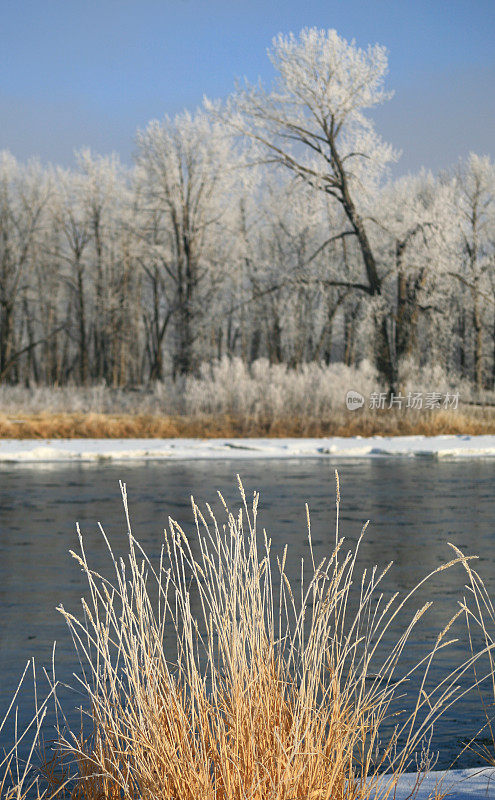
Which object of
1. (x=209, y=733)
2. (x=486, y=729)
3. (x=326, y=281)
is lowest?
(x=486, y=729)

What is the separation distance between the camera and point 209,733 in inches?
129

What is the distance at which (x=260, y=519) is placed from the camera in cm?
1265

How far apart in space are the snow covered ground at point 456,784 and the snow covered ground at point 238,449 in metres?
17.6

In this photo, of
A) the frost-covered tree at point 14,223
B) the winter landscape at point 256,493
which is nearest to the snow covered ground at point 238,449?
the winter landscape at point 256,493

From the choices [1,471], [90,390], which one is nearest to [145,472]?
[1,471]

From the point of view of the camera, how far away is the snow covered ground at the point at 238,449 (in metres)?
22.0

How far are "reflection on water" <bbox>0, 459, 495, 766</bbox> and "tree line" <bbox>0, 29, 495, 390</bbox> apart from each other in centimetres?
918

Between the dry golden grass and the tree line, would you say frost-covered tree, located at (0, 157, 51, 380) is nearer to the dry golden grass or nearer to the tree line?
the tree line

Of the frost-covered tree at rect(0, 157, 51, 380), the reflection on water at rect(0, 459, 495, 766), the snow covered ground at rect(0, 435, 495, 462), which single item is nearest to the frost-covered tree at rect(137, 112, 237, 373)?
the frost-covered tree at rect(0, 157, 51, 380)

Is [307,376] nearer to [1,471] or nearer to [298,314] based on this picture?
[1,471]

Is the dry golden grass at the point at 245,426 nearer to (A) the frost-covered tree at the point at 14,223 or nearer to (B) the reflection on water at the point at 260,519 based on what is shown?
(B) the reflection on water at the point at 260,519

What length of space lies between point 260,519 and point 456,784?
29.3 ft

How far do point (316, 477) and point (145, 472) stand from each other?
3538 millimetres

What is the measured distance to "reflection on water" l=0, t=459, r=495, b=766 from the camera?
694 centimetres
